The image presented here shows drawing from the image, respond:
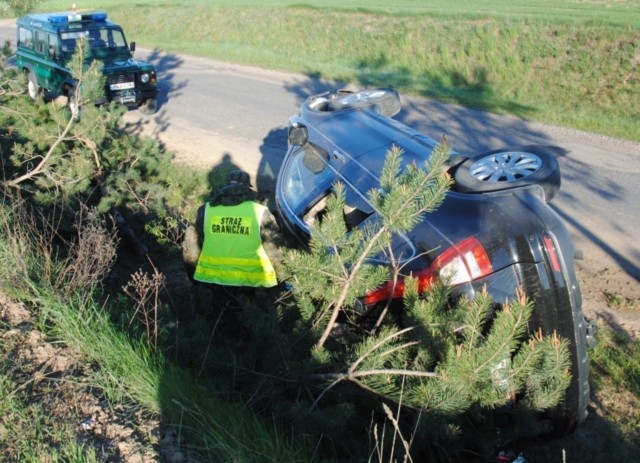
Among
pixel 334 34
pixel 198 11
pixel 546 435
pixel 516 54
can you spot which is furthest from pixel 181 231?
pixel 198 11

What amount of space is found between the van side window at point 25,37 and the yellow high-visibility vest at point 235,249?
12.0 metres

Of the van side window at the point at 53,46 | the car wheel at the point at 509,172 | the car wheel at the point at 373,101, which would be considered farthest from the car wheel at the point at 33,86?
the car wheel at the point at 509,172

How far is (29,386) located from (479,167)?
3117 mm

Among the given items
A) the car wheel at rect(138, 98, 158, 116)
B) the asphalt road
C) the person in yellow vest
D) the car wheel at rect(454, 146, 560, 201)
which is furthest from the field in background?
the person in yellow vest

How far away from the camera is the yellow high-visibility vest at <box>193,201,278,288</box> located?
506cm

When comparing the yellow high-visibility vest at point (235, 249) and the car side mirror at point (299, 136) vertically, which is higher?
the car side mirror at point (299, 136)

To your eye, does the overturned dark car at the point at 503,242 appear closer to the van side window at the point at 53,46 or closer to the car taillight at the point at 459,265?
the car taillight at the point at 459,265

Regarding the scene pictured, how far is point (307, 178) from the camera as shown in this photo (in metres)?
5.70

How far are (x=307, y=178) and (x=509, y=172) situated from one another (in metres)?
1.96

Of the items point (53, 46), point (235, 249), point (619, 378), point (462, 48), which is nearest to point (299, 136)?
point (235, 249)

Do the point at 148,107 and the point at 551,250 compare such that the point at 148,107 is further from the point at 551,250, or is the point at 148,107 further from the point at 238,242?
the point at 551,250

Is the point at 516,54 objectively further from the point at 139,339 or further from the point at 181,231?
the point at 139,339

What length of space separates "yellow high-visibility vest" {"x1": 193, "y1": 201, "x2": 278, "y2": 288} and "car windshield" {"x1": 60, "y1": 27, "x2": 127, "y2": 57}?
1018 cm

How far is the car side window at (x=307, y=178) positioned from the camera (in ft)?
17.6
